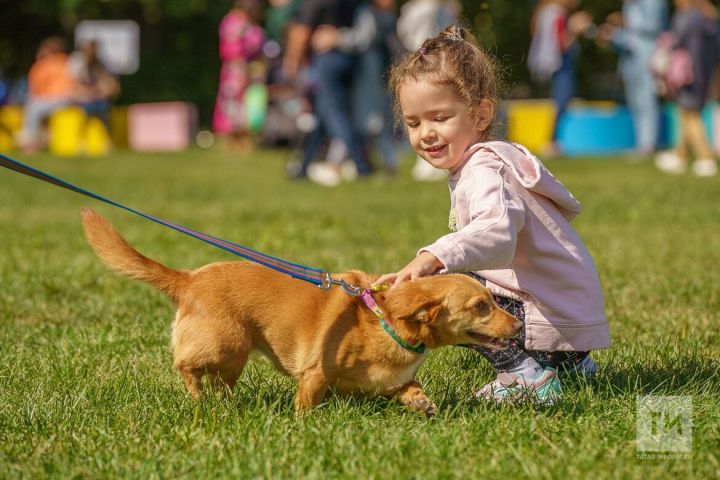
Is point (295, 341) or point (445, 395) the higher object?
point (295, 341)

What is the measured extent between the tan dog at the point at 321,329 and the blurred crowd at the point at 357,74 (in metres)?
4.89

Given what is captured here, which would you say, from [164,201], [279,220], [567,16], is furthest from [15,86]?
[279,220]

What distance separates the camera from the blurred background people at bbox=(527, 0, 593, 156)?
53.3ft

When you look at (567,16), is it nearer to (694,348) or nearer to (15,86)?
(694,348)

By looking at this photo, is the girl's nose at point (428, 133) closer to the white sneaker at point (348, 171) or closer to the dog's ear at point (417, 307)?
the dog's ear at point (417, 307)

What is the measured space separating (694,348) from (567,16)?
1372 cm

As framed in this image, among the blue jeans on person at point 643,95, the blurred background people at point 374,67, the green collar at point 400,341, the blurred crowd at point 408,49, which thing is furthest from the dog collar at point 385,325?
the blue jeans on person at point 643,95

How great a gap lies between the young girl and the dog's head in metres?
0.18

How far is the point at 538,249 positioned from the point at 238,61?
17369 millimetres

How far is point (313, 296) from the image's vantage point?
129 inches

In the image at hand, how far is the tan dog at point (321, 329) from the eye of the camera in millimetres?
3158

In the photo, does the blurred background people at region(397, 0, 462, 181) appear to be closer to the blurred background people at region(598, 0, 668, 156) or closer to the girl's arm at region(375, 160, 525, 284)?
the blurred background people at region(598, 0, 668, 156)

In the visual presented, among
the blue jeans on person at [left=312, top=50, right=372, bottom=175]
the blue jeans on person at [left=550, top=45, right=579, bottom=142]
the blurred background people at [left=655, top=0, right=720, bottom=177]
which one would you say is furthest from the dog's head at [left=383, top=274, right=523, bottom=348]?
the blue jeans on person at [left=550, top=45, right=579, bottom=142]

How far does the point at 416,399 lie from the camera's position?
10.6ft
